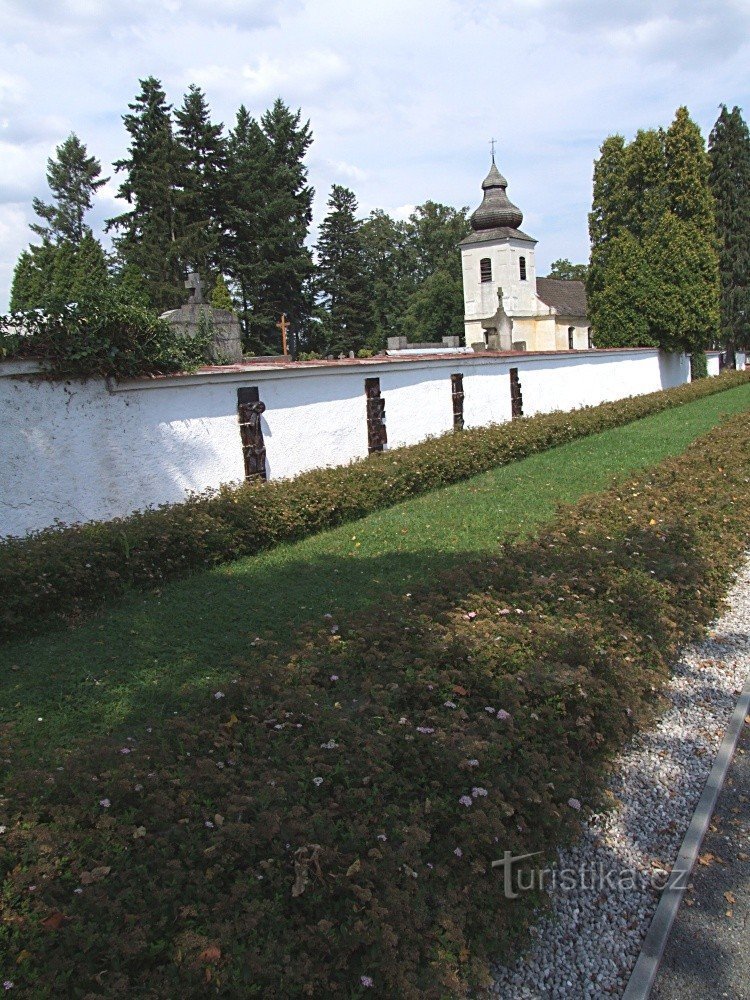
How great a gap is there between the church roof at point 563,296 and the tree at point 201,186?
73.8 ft

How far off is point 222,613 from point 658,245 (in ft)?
102

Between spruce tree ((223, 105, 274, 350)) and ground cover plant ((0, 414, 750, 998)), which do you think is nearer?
ground cover plant ((0, 414, 750, 998))

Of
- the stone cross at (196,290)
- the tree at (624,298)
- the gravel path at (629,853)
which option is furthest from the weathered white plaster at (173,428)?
the tree at (624,298)

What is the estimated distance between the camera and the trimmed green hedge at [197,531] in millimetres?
7270

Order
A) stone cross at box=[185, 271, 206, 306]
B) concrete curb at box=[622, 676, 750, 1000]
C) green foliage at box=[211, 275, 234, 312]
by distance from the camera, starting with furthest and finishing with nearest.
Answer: green foliage at box=[211, 275, 234, 312] < stone cross at box=[185, 271, 206, 306] < concrete curb at box=[622, 676, 750, 1000]

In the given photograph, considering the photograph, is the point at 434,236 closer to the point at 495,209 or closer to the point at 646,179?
the point at 495,209

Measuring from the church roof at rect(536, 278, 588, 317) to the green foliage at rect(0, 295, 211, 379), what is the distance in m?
45.1

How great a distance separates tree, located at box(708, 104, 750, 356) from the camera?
140 feet

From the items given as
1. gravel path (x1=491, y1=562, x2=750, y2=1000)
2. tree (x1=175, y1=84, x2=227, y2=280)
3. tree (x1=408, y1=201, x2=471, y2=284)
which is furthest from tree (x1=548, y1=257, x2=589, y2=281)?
gravel path (x1=491, y1=562, x2=750, y2=1000)

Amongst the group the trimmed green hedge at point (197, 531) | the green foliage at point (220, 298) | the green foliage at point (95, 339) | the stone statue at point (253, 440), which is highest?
the green foliage at point (220, 298)

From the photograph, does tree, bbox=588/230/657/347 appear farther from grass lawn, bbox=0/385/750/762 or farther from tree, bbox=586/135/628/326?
grass lawn, bbox=0/385/750/762

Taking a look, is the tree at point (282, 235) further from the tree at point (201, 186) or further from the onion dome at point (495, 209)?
the onion dome at point (495, 209)

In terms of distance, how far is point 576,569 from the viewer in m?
6.27

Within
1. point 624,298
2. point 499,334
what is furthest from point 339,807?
point 624,298
